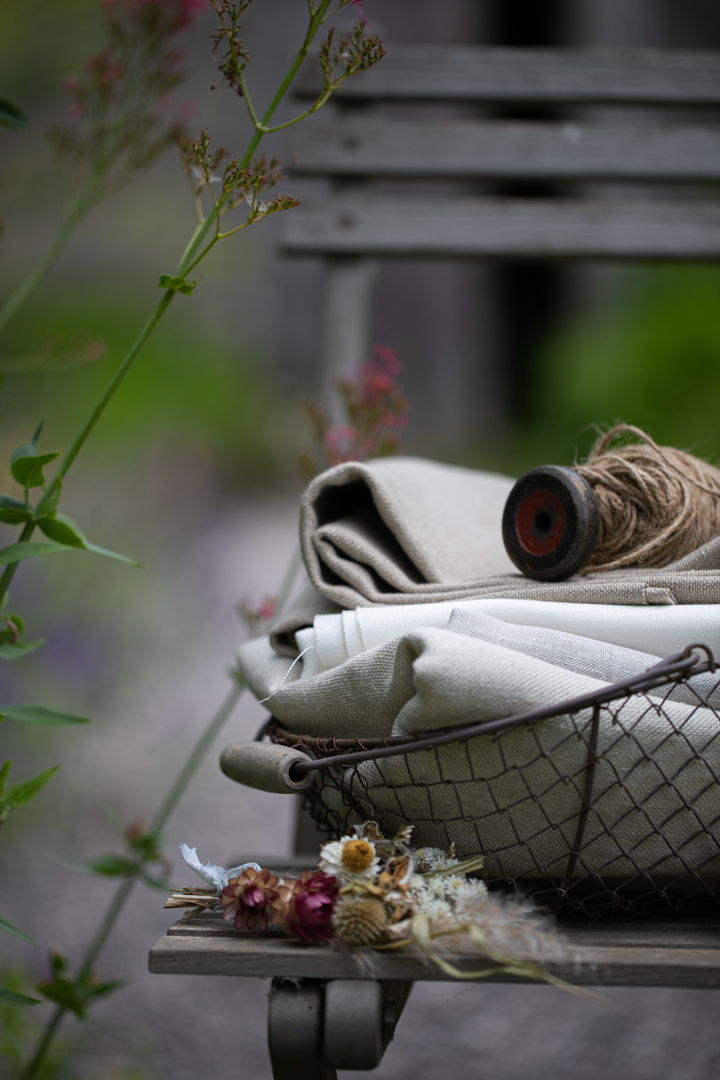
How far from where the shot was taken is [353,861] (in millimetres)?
549

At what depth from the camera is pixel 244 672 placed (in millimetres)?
823

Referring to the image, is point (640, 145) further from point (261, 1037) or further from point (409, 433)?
point (409, 433)

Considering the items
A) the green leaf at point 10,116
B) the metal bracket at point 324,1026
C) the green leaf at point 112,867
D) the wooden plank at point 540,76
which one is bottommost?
the green leaf at point 112,867

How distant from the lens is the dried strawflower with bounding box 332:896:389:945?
522mm

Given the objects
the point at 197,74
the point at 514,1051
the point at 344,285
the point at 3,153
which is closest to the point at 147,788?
the point at 514,1051

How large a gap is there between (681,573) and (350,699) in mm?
286

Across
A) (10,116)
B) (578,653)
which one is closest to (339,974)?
(578,653)

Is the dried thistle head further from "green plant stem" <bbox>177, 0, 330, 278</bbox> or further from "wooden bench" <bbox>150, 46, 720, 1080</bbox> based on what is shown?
"wooden bench" <bbox>150, 46, 720, 1080</bbox>

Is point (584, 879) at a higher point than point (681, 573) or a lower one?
lower

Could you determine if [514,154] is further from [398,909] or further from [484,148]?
[398,909]

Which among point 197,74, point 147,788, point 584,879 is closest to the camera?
point 584,879

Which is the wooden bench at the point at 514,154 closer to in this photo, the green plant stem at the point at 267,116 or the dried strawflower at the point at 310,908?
the green plant stem at the point at 267,116

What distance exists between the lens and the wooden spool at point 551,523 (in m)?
0.68

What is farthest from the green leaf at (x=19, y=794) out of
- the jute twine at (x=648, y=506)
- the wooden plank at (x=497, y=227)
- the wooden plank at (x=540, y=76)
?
the wooden plank at (x=540, y=76)
